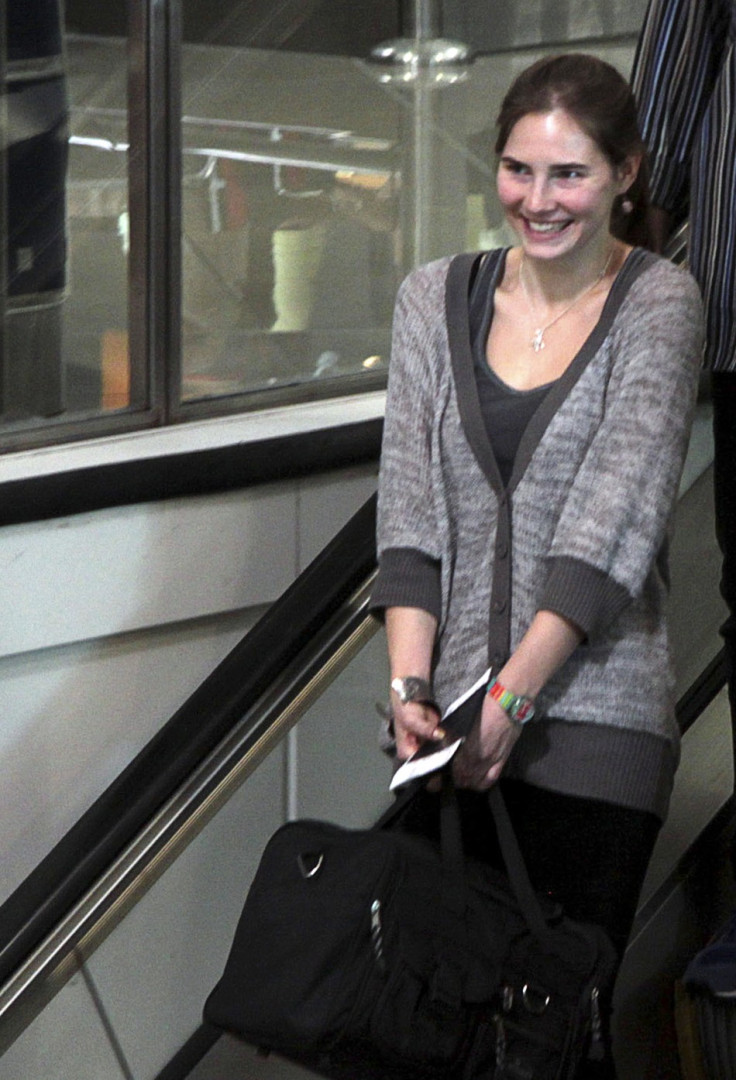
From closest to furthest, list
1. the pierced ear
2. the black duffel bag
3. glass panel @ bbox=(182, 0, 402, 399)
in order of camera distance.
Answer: the black duffel bag, the pierced ear, glass panel @ bbox=(182, 0, 402, 399)

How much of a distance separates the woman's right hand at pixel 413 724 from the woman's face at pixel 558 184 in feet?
1.76

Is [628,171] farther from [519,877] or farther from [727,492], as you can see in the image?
[519,877]

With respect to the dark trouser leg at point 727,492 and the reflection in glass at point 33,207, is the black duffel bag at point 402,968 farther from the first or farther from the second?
the reflection in glass at point 33,207

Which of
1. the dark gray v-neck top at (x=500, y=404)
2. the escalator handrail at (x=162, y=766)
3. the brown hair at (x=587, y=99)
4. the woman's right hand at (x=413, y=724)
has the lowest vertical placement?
the escalator handrail at (x=162, y=766)

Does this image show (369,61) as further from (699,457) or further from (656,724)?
(656,724)

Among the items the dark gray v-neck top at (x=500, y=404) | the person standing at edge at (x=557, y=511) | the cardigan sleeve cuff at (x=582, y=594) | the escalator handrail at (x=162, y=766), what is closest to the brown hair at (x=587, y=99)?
the person standing at edge at (x=557, y=511)

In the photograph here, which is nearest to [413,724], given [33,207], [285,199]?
[33,207]

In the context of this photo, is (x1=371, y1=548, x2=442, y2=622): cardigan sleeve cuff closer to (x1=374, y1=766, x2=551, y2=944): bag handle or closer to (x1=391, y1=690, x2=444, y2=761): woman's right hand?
(x1=391, y1=690, x2=444, y2=761): woman's right hand

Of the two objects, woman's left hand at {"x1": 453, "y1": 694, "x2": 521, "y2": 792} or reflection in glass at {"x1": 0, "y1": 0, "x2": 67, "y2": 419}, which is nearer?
woman's left hand at {"x1": 453, "y1": 694, "x2": 521, "y2": 792}

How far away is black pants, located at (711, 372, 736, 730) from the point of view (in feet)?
7.04

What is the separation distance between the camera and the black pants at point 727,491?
214 centimetres

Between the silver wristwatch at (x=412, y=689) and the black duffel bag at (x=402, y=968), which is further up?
the silver wristwatch at (x=412, y=689)

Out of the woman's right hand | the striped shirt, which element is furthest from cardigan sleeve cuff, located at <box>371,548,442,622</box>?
the striped shirt

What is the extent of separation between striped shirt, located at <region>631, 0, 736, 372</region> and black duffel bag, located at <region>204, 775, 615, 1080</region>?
0.92 metres
